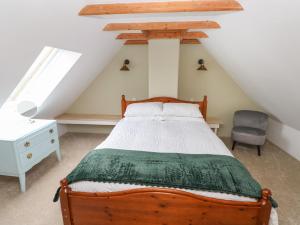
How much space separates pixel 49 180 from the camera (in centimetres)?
245

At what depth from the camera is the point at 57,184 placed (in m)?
2.37

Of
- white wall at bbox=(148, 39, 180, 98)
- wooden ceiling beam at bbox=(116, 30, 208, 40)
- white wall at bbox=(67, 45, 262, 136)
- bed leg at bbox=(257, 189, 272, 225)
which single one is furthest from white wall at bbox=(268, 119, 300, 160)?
bed leg at bbox=(257, 189, 272, 225)

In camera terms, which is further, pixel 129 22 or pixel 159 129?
pixel 159 129

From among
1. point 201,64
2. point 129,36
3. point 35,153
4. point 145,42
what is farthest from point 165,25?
point 35,153

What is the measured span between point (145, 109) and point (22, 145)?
5.48ft

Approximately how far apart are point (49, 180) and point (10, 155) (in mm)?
584

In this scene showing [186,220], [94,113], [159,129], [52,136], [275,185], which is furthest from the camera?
[94,113]

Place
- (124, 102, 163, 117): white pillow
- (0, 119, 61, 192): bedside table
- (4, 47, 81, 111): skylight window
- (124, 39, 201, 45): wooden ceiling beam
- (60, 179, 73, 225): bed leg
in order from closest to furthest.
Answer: (60, 179, 73, 225): bed leg < (0, 119, 61, 192): bedside table < (4, 47, 81, 111): skylight window < (124, 102, 163, 117): white pillow < (124, 39, 201, 45): wooden ceiling beam

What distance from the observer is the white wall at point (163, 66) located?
3.13m

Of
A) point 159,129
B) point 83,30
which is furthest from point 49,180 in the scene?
point 83,30

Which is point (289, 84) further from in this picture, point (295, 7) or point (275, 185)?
point (275, 185)

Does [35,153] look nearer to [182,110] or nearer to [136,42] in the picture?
[182,110]

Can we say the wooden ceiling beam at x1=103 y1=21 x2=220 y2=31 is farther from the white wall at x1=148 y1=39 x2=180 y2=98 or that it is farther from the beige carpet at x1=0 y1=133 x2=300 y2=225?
the beige carpet at x1=0 y1=133 x2=300 y2=225

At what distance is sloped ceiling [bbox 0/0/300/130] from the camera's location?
1.32 metres
